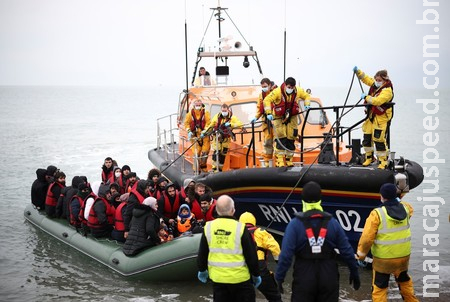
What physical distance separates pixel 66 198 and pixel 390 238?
5.77m

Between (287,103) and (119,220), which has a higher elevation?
(287,103)

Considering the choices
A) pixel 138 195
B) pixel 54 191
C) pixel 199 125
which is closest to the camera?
pixel 138 195

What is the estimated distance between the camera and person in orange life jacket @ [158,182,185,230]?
25.5 ft

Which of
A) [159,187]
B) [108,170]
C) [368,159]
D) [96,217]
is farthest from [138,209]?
[108,170]

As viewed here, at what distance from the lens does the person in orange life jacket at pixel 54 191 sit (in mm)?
9641

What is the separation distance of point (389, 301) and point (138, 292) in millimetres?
2951

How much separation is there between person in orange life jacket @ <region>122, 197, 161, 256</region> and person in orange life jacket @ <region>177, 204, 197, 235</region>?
0.35m

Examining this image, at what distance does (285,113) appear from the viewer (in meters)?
7.71

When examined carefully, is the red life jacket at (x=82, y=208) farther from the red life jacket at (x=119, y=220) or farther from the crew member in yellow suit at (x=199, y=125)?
the crew member in yellow suit at (x=199, y=125)

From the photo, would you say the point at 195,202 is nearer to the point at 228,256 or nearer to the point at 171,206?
the point at 171,206

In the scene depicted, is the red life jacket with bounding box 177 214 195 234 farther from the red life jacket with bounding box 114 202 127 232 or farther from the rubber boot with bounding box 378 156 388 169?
the rubber boot with bounding box 378 156 388 169

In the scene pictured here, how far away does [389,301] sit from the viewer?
258 inches

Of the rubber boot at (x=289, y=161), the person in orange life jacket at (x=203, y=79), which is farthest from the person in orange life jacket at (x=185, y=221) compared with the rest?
the person in orange life jacket at (x=203, y=79)

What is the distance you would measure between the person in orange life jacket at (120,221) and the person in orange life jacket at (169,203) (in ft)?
1.52
